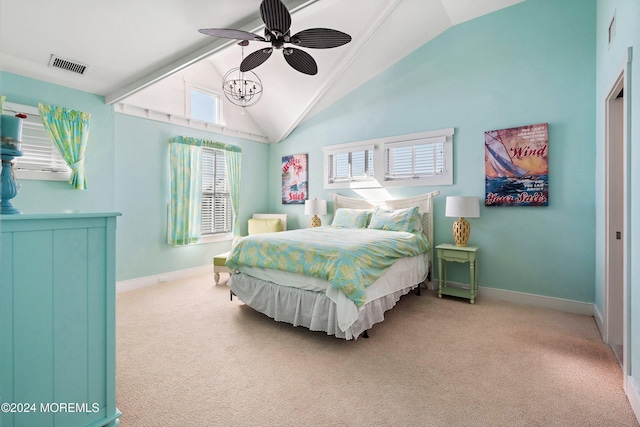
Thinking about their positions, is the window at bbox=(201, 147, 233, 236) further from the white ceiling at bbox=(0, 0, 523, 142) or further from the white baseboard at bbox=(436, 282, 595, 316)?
the white baseboard at bbox=(436, 282, 595, 316)

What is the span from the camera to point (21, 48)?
117 inches

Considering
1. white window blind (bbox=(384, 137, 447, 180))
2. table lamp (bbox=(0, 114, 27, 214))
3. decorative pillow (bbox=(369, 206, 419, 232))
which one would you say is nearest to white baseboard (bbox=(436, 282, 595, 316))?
decorative pillow (bbox=(369, 206, 419, 232))

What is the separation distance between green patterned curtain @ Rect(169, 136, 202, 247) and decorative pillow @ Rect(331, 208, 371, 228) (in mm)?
2343

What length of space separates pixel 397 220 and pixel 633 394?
8.51 ft

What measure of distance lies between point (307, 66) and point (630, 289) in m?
3.13

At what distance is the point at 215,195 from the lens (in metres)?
5.45

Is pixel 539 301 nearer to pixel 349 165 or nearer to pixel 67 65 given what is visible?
pixel 349 165

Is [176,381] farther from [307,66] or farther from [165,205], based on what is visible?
[165,205]

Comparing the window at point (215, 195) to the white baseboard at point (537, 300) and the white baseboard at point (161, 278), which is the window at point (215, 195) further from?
the white baseboard at point (537, 300)

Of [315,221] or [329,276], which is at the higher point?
[315,221]

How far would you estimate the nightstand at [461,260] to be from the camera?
3652 mm

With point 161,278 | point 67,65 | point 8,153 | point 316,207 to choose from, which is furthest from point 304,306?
point 67,65

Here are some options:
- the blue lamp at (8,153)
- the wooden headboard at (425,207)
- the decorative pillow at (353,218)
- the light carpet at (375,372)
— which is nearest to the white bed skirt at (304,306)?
the light carpet at (375,372)

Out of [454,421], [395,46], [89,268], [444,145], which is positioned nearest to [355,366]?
[454,421]
